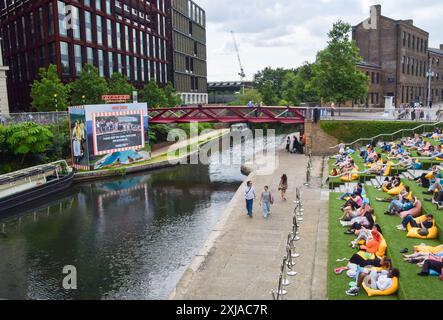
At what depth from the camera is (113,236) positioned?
20.5 metres

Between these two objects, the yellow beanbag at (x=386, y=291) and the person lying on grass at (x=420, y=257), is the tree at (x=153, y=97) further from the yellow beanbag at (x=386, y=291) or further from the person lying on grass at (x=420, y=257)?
the yellow beanbag at (x=386, y=291)

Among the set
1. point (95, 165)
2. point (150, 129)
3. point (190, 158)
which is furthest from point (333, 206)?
point (150, 129)

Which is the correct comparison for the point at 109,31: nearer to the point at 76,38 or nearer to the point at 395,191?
the point at 76,38

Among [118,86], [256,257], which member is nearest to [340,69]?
[118,86]

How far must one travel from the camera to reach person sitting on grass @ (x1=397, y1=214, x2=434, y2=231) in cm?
1446

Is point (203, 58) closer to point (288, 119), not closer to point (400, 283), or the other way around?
point (288, 119)

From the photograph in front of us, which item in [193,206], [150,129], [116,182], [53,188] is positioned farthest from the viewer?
[150,129]

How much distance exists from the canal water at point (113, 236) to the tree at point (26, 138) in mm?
4241

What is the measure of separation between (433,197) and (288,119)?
23.5 meters

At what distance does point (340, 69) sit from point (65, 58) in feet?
101

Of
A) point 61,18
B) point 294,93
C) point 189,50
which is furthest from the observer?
point 189,50

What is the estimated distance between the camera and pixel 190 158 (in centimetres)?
4375

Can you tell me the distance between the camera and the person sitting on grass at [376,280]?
11297mm

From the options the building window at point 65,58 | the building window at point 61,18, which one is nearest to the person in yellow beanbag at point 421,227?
the building window at point 65,58
